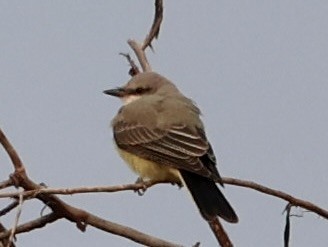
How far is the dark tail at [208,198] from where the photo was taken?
114 inches

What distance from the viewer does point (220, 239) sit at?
93.7 inches

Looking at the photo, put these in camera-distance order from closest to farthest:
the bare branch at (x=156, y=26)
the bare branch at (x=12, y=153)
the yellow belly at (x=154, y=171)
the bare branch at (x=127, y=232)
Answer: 1. the bare branch at (x=12, y=153)
2. the bare branch at (x=127, y=232)
3. the bare branch at (x=156, y=26)
4. the yellow belly at (x=154, y=171)

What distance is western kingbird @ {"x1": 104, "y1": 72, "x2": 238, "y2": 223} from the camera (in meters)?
3.67

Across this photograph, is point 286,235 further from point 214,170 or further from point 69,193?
point 214,170

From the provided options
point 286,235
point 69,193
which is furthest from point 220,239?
point 69,193

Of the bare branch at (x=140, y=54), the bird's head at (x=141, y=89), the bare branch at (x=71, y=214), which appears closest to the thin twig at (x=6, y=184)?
the bare branch at (x=71, y=214)

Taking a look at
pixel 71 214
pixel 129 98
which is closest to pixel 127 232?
pixel 71 214

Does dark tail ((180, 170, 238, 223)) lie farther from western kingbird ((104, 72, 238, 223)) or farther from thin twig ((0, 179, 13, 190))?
thin twig ((0, 179, 13, 190))

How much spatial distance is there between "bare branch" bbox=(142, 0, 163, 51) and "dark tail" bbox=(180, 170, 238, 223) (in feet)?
2.06

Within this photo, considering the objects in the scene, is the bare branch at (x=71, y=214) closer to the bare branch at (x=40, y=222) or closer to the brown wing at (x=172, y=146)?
the bare branch at (x=40, y=222)

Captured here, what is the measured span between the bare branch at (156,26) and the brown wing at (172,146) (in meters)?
0.53

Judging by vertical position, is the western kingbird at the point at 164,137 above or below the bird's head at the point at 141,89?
below

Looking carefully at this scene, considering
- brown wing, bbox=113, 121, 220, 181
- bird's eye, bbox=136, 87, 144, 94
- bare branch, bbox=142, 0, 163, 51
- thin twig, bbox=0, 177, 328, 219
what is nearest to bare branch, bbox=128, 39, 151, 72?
bare branch, bbox=142, 0, 163, 51

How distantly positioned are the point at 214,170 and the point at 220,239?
4.13ft
